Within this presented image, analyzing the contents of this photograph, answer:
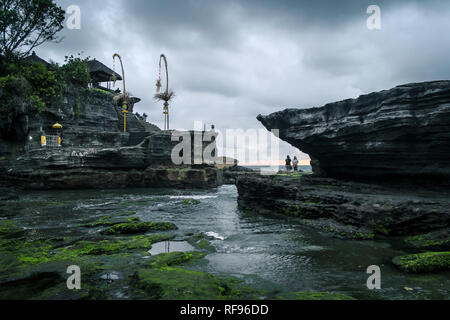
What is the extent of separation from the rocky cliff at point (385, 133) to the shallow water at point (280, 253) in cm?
465

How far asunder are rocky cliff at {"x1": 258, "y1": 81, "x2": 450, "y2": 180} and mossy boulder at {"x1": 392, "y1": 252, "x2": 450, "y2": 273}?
19.0 feet

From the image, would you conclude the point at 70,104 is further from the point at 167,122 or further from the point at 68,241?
the point at 68,241

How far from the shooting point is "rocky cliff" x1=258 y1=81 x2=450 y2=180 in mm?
9086

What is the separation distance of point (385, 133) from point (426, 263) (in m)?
6.61

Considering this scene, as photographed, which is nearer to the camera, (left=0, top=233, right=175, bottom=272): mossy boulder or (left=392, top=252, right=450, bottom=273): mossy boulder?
(left=392, top=252, right=450, bottom=273): mossy boulder

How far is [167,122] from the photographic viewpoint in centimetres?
3041

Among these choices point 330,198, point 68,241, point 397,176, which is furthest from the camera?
point 397,176

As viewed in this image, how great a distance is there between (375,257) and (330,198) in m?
4.18

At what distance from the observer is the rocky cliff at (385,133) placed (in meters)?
9.09

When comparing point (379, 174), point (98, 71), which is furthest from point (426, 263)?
point (98, 71)

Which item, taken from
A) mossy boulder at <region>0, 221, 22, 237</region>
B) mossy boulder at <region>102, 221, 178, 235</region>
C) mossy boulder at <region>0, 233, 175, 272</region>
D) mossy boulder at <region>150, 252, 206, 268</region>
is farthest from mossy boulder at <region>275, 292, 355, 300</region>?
mossy boulder at <region>0, 221, 22, 237</region>

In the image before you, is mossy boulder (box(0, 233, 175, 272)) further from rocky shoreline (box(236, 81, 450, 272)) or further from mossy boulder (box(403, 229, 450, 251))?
mossy boulder (box(403, 229, 450, 251))

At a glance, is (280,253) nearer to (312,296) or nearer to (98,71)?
(312,296)

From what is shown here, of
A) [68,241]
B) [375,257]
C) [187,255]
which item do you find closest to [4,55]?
[68,241]
